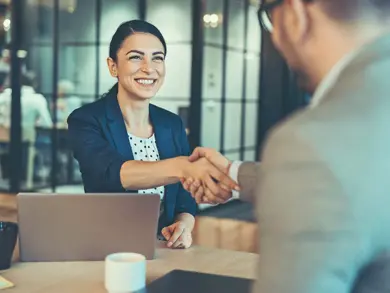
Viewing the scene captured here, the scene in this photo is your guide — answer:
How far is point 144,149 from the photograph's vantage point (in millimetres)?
2092

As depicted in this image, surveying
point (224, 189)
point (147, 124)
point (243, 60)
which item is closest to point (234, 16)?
point (243, 60)

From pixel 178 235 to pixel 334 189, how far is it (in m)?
1.24

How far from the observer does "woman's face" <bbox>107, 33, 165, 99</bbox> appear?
2092 millimetres

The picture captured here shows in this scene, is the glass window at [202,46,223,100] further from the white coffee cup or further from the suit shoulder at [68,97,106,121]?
the white coffee cup

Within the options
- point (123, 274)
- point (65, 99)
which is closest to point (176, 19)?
point (65, 99)

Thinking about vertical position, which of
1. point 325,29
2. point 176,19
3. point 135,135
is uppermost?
point 176,19

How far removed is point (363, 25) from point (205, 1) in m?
5.19

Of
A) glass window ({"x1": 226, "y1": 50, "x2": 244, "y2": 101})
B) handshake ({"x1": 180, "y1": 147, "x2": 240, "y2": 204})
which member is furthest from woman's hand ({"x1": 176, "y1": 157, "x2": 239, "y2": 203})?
glass window ({"x1": 226, "y1": 50, "x2": 244, "y2": 101})

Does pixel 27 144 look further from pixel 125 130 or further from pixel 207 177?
pixel 207 177

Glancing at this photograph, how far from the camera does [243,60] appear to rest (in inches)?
265

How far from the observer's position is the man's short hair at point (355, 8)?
2.44ft

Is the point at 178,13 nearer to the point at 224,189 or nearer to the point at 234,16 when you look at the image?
the point at 234,16

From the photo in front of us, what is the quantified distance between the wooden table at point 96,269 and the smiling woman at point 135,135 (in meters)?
0.18

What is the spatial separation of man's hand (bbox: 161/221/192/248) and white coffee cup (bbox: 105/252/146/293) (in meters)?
0.54
